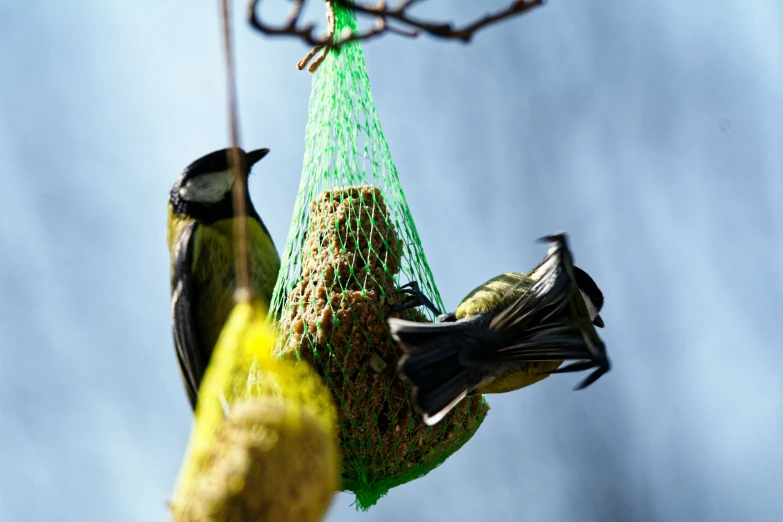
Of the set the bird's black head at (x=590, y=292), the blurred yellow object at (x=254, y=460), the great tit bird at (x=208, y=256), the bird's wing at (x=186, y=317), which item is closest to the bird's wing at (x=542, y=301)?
the bird's black head at (x=590, y=292)

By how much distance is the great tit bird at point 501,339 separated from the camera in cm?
221

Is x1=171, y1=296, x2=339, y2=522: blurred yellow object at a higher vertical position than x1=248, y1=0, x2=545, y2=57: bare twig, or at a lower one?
lower

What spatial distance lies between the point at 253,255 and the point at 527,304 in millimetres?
817

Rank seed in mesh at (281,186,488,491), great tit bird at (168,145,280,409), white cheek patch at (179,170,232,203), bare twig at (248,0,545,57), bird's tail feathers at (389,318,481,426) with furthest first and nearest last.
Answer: white cheek patch at (179,170,232,203)
great tit bird at (168,145,280,409)
seed in mesh at (281,186,488,491)
bird's tail feathers at (389,318,481,426)
bare twig at (248,0,545,57)

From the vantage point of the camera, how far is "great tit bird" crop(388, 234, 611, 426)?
7.27 feet

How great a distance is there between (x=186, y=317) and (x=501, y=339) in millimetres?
906

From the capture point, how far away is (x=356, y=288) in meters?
2.44

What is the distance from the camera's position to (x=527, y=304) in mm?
2479

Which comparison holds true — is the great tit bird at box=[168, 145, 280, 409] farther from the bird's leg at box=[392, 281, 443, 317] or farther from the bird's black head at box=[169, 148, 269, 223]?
the bird's leg at box=[392, 281, 443, 317]

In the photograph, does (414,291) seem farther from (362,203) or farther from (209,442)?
(209,442)

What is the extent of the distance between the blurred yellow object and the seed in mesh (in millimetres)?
762

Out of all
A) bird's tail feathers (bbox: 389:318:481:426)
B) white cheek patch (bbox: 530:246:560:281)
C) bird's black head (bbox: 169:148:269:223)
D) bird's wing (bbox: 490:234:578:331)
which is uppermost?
bird's black head (bbox: 169:148:269:223)

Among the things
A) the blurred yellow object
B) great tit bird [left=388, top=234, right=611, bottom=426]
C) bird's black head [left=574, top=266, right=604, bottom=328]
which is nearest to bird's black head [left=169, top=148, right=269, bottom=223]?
great tit bird [left=388, top=234, right=611, bottom=426]

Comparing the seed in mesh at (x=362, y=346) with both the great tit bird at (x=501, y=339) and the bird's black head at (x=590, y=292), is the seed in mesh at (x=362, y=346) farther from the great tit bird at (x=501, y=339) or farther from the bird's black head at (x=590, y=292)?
the bird's black head at (x=590, y=292)
